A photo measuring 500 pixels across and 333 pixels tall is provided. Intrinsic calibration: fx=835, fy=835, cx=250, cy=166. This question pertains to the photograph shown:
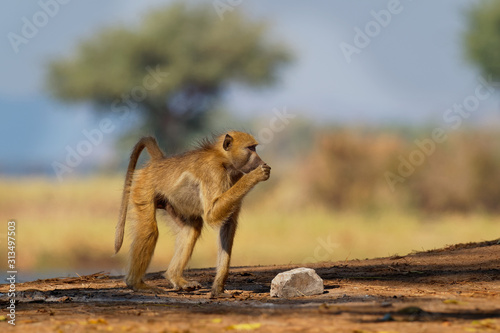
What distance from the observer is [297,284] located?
28.0ft

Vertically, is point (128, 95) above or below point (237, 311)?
above

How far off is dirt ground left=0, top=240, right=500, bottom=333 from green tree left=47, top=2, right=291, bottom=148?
3149cm

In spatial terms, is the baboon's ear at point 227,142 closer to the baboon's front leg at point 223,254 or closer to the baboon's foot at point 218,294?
the baboon's front leg at point 223,254

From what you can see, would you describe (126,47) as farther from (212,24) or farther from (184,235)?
(184,235)

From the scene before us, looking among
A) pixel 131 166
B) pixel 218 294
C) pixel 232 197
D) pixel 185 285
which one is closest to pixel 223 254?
pixel 218 294

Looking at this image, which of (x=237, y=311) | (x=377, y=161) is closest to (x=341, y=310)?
(x=237, y=311)

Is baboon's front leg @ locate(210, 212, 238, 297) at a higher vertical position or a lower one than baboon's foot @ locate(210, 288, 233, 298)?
higher

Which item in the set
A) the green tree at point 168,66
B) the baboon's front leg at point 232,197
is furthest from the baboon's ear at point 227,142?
the green tree at point 168,66

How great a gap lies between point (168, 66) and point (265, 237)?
20.5 m

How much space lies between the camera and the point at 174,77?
42.0m

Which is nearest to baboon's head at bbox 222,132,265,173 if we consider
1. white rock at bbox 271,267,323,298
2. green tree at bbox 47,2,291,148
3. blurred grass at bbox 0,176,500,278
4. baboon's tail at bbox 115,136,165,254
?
baboon's tail at bbox 115,136,165,254

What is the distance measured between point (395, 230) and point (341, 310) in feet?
59.9

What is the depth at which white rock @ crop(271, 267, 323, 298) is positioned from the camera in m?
8.48

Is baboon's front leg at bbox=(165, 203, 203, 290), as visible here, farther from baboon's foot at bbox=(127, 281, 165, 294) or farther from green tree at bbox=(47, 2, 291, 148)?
green tree at bbox=(47, 2, 291, 148)
